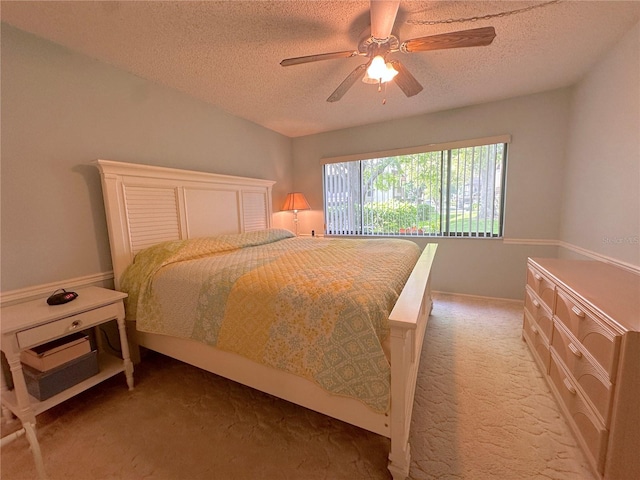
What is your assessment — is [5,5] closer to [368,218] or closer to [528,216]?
[368,218]

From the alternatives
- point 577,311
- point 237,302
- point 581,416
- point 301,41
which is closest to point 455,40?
point 301,41

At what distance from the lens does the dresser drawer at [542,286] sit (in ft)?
5.26

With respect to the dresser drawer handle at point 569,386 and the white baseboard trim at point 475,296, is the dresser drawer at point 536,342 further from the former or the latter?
the white baseboard trim at point 475,296

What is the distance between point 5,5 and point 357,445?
9.81 ft

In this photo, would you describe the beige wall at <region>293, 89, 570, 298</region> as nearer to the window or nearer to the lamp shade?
the window

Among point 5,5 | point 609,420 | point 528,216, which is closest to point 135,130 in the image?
point 5,5

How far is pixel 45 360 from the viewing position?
141 cm

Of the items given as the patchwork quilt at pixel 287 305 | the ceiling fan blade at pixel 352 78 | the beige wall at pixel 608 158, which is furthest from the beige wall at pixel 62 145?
the beige wall at pixel 608 158

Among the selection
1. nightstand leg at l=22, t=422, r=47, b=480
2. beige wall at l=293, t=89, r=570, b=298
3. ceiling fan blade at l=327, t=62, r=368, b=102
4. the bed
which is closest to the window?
beige wall at l=293, t=89, r=570, b=298

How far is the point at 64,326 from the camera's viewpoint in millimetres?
1426

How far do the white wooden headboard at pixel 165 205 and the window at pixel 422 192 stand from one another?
4.45 feet

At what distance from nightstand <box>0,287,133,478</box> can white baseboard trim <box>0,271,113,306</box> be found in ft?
0.18

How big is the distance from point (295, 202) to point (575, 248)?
3181 millimetres

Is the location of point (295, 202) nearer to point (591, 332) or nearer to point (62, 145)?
point (62, 145)
